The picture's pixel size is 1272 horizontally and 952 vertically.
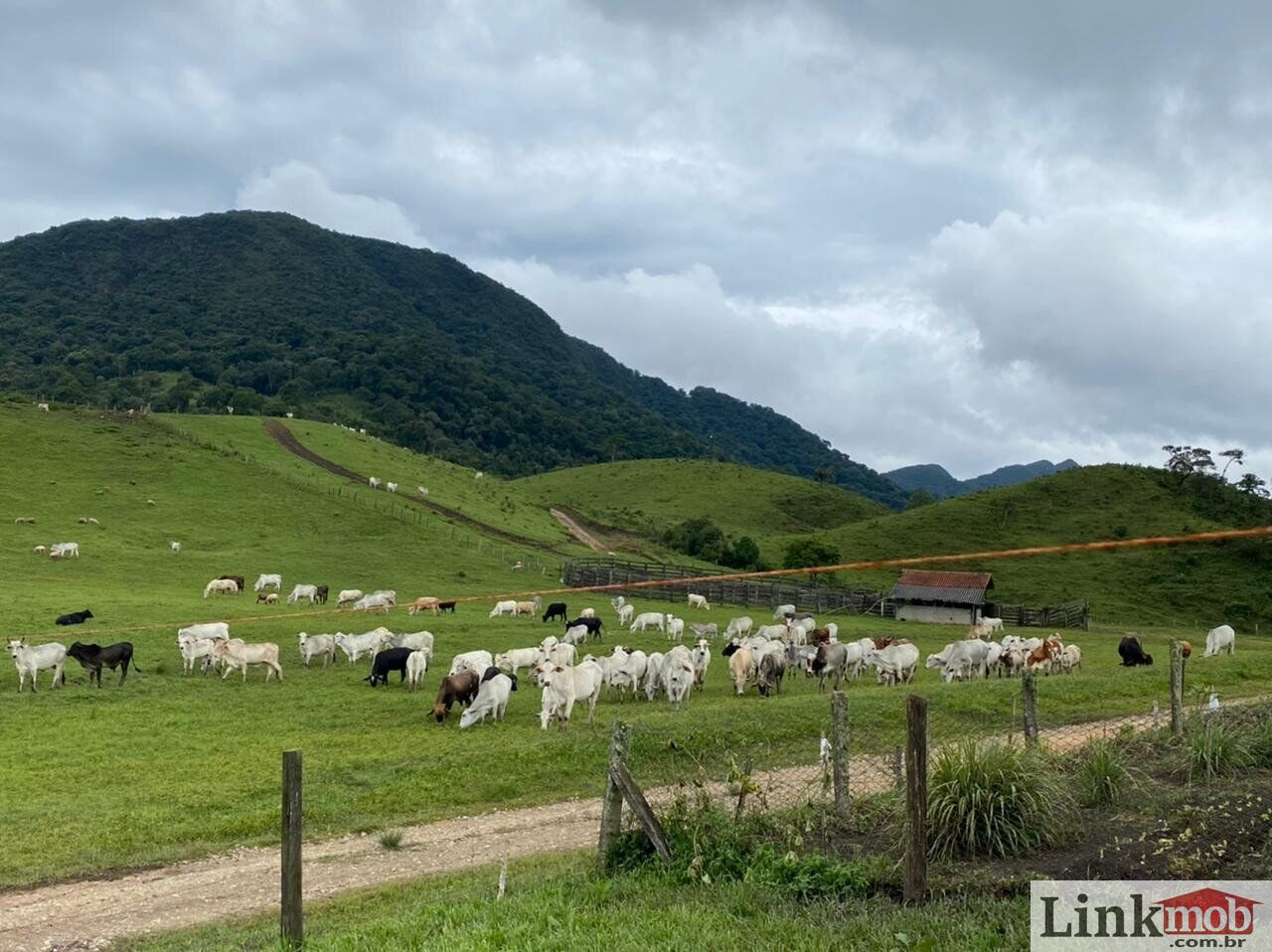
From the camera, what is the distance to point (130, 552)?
44938 mm

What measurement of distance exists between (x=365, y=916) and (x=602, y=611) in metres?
37.6

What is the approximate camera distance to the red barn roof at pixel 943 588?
54.5 m

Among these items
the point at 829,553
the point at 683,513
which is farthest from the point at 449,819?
the point at 683,513

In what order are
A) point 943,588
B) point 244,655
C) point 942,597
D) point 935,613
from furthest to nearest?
point 943,588
point 935,613
point 942,597
point 244,655

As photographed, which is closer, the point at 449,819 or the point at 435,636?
the point at 449,819

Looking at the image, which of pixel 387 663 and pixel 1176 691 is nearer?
pixel 1176 691

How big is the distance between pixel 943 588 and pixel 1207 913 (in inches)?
2032

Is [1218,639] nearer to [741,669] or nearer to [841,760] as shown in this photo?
[741,669]

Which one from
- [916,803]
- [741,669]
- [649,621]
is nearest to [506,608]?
[649,621]

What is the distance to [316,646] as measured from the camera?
1063 inches

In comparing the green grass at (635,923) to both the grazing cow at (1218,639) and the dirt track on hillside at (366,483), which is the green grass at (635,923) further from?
the dirt track on hillside at (366,483)

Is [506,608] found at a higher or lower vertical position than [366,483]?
lower

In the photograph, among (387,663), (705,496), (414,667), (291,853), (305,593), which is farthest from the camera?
(705,496)

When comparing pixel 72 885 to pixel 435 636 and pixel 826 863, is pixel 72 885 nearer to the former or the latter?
pixel 826 863
